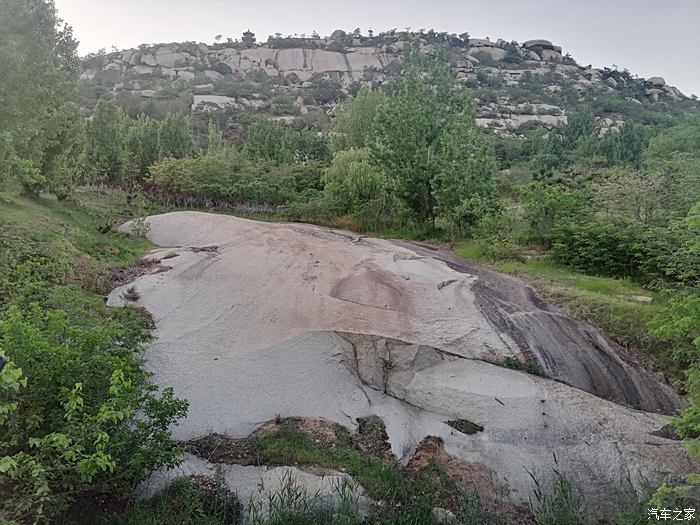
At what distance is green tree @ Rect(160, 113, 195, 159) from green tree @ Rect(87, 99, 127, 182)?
5646 mm

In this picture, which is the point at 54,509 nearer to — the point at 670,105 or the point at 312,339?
the point at 312,339

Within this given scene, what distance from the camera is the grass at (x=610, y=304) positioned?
29.3ft

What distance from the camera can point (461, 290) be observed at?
1051cm

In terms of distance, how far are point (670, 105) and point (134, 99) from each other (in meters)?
96.5

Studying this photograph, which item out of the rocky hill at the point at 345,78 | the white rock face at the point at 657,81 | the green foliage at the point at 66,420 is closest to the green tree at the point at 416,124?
the green foliage at the point at 66,420

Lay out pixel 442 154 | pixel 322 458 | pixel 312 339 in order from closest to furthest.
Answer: pixel 322 458, pixel 312 339, pixel 442 154

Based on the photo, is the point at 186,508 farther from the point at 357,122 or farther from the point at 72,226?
the point at 357,122

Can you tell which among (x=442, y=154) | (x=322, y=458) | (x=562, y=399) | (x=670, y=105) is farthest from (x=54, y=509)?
(x=670, y=105)

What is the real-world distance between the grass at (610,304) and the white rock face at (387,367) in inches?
27.2

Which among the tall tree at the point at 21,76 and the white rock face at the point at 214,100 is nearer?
the tall tree at the point at 21,76

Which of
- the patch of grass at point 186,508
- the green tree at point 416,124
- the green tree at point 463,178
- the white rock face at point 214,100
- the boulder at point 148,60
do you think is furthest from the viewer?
the boulder at point 148,60

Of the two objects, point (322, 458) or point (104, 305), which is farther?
point (104, 305)

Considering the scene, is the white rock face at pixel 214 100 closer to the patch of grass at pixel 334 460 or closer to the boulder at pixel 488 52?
the boulder at pixel 488 52

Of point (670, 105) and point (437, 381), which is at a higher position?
point (670, 105)
